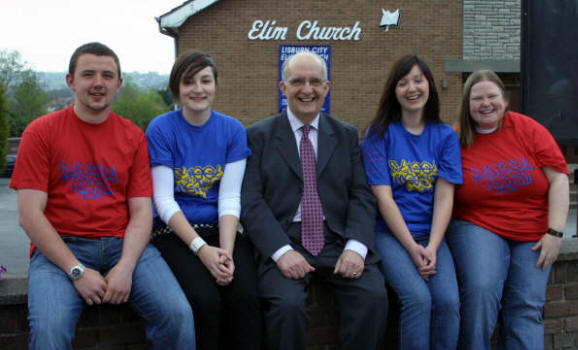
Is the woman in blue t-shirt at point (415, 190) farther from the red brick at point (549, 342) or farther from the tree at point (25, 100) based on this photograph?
the tree at point (25, 100)

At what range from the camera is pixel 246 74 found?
50.9 ft

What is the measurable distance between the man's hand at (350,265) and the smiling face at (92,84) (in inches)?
60.2

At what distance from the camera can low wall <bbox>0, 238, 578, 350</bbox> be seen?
287 centimetres

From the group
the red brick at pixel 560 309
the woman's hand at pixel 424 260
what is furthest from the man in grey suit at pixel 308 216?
the red brick at pixel 560 309

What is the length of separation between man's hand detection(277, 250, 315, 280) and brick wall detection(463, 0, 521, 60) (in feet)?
47.3

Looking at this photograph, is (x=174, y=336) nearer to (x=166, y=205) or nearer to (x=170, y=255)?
(x=170, y=255)

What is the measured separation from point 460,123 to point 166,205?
197cm

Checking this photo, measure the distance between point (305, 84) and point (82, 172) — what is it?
53.4 inches

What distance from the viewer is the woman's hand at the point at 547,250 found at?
129 inches

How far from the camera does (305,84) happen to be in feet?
10.9

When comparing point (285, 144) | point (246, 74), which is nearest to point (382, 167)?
point (285, 144)

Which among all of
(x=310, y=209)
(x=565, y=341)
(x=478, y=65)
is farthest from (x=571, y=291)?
(x=478, y=65)

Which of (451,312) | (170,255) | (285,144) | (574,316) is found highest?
(285,144)

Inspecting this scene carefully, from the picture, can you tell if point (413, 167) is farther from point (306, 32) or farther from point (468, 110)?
point (306, 32)
